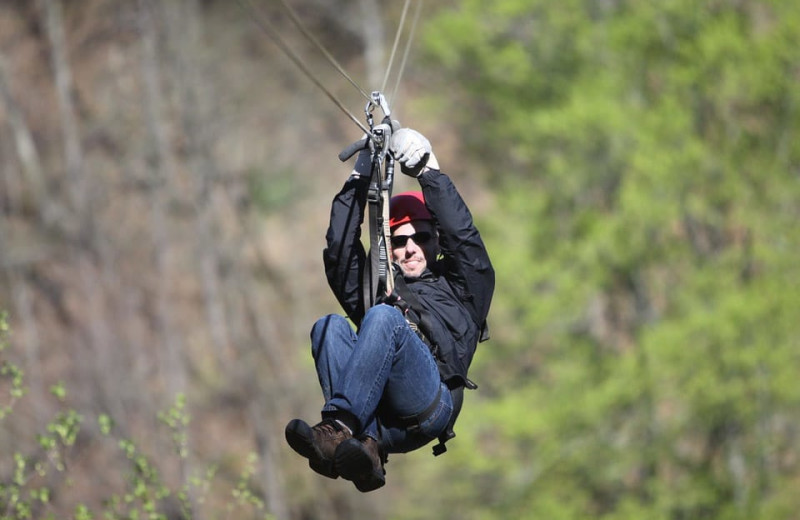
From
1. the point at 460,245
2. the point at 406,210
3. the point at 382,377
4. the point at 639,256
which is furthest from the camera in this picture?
the point at 639,256

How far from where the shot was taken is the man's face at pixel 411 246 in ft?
16.3

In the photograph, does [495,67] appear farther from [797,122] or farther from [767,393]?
[767,393]

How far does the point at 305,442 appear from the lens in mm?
4234

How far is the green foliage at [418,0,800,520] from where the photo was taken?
13.6 m

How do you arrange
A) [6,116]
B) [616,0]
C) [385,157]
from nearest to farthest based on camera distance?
[385,157] < [616,0] < [6,116]

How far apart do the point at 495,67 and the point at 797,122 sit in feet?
12.1

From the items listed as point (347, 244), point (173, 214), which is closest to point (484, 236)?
point (173, 214)

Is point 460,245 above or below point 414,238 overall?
below

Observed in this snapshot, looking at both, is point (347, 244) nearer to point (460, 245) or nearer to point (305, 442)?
point (460, 245)

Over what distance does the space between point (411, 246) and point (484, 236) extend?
10109 mm

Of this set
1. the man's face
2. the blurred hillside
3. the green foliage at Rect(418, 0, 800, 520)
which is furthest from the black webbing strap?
the blurred hillside

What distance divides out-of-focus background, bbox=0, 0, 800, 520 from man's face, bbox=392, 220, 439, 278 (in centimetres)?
584

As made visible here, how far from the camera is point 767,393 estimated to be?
1366 centimetres

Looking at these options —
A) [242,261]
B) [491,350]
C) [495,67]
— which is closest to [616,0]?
[495,67]
